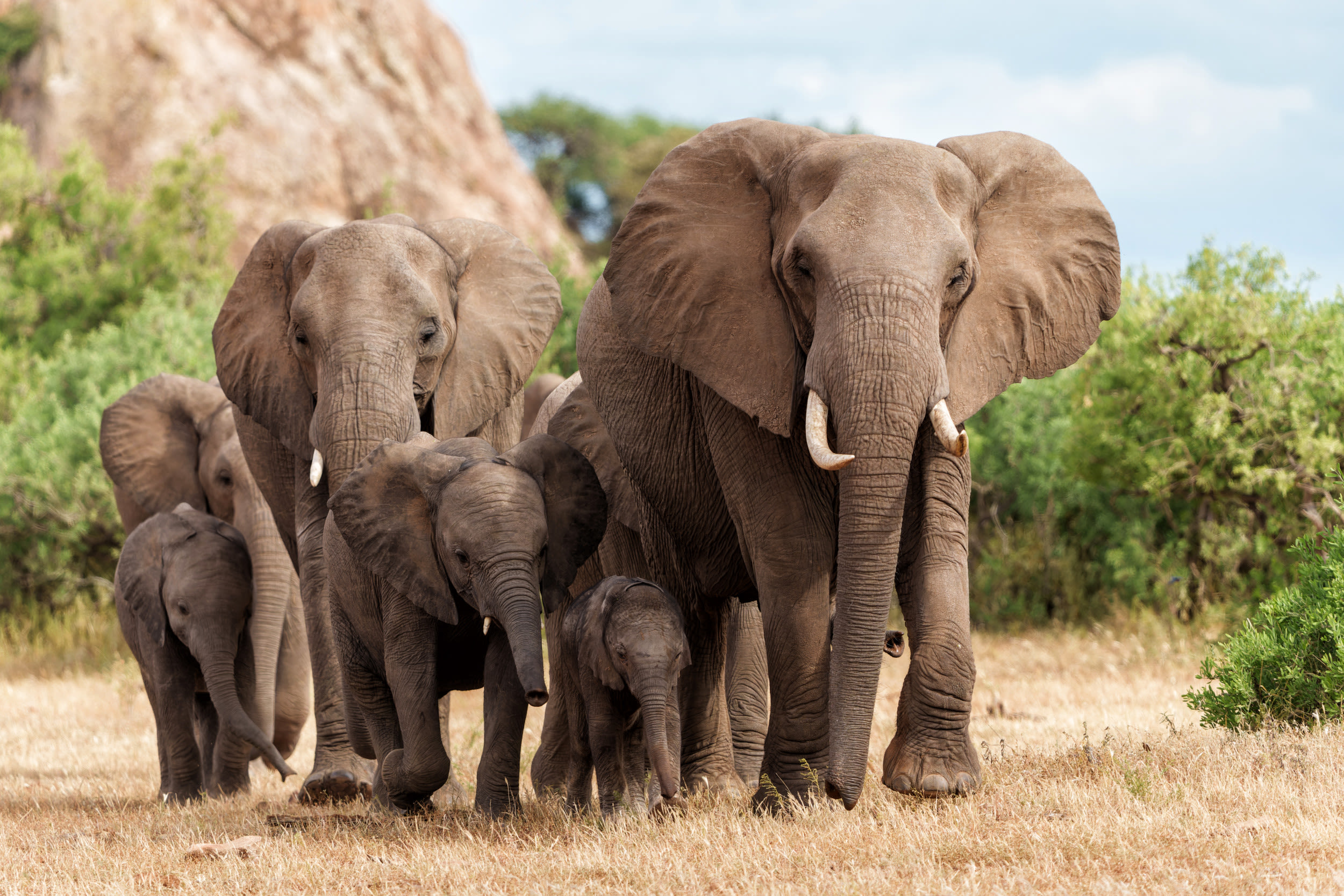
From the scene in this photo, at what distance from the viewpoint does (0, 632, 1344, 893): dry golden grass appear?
4.98 metres

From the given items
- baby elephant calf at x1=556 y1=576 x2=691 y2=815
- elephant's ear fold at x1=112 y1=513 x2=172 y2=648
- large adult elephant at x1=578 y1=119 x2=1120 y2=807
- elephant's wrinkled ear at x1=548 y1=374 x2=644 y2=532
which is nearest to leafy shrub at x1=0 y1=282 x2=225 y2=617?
elephant's ear fold at x1=112 y1=513 x2=172 y2=648

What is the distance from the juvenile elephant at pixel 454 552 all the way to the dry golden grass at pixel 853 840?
0.31 meters

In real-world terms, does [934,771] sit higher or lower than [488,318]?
lower

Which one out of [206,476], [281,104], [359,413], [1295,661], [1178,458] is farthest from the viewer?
[281,104]

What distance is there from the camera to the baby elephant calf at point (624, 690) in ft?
20.4

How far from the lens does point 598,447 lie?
8086 millimetres

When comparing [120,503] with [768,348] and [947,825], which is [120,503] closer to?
[768,348]

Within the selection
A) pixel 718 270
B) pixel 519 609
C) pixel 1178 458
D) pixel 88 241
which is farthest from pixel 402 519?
pixel 88 241

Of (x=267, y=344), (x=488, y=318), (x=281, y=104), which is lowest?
(x=267, y=344)

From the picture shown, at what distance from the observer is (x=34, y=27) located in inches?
1593

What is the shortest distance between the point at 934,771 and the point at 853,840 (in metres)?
0.71

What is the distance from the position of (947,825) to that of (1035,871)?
2.30 ft

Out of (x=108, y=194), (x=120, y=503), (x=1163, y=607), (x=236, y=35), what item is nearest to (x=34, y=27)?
(x=236, y=35)

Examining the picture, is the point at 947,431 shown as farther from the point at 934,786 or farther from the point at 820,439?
the point at 934,786
